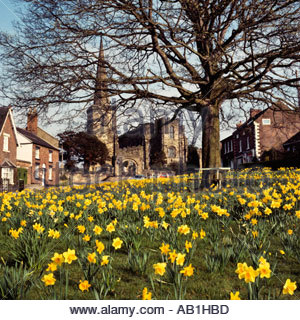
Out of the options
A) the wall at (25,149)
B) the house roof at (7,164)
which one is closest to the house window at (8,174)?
the house roof at (7,164)

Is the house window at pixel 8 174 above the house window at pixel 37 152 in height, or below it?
below

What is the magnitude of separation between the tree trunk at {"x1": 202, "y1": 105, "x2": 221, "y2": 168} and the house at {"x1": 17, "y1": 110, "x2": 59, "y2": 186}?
75.4 feet

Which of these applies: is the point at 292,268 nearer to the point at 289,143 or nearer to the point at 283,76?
the point at 283,76

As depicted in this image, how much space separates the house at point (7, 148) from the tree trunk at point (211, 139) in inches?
898

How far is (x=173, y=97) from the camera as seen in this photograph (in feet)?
35.9

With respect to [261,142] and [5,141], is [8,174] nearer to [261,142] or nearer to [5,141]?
[5,141]

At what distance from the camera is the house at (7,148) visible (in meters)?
28.1

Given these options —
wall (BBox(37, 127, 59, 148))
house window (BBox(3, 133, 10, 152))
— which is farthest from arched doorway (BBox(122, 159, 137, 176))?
house window (BBox(3, 133, 10, 152))

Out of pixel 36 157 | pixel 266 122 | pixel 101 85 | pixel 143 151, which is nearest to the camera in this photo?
pixel 101 85

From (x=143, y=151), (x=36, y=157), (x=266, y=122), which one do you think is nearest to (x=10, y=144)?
(x=36, y=157)

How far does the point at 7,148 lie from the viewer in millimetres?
29422

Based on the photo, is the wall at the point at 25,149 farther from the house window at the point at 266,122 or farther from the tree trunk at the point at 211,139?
the house window at the point at 266,122

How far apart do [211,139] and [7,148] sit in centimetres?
2530
